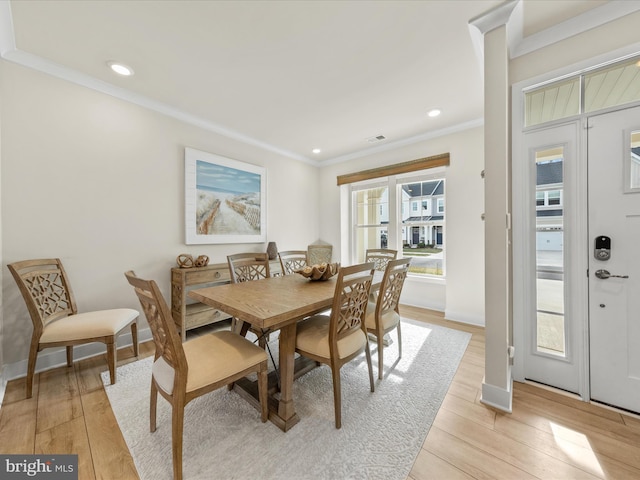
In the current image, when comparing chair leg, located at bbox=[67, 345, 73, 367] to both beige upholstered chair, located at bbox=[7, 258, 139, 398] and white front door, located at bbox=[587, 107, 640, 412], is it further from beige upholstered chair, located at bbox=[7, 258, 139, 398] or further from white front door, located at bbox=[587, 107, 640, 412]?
white front door, located at bbox=[587, 107, 640, 412]

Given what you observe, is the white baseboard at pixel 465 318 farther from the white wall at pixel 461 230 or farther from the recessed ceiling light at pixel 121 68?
the recessed ceiling light at pixel 121 68

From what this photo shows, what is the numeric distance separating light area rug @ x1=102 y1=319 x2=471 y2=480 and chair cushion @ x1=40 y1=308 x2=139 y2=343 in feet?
1.48

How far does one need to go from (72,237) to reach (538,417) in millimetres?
3995

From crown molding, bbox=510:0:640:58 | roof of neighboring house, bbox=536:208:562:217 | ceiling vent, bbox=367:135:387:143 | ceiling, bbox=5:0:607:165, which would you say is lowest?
roof of neighboring house, bbox=536:208:562:217

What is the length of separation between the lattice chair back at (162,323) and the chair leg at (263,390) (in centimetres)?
46

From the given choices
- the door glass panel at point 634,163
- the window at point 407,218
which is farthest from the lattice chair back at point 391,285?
the window at point 407,218

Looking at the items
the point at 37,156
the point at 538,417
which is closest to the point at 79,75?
the point at 37,156

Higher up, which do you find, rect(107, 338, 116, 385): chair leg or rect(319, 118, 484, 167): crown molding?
rect(319, 118, 484, 167): crown molding

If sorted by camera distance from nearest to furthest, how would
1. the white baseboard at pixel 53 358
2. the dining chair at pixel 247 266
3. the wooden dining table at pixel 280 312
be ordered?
the wooden dining table at pixel 280 312
the white baseboard at pixel 53 358
the dining chair at pixel 247 266

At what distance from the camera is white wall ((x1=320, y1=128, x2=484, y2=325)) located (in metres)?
3.23

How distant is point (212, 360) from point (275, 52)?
7.52 ft

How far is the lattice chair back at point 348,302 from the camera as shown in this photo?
1.48 meters

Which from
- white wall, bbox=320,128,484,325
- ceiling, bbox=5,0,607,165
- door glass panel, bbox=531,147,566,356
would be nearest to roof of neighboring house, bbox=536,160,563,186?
door glass panel, bbox=531,147,566,356

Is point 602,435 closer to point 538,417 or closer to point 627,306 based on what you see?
point 538,417
